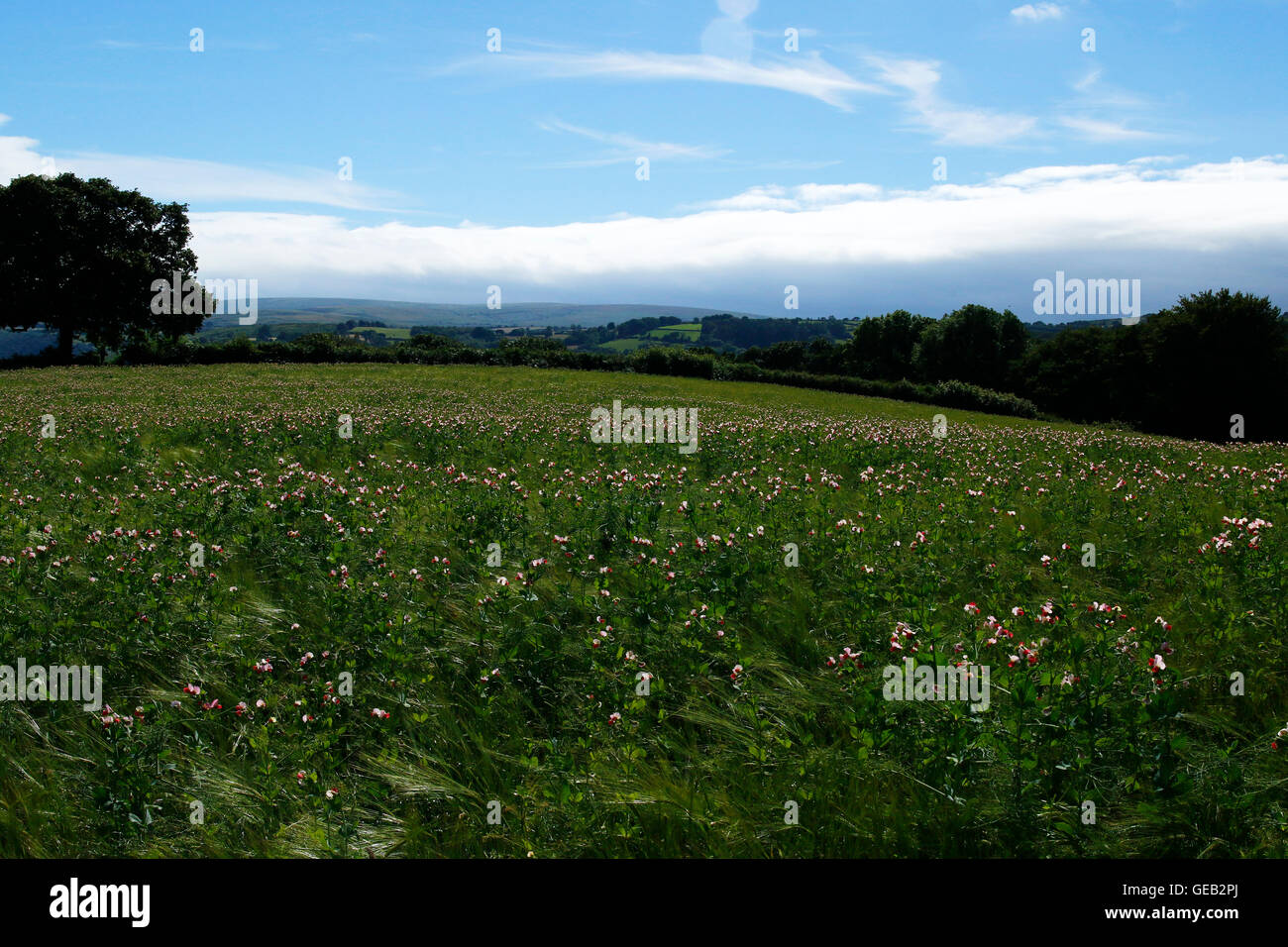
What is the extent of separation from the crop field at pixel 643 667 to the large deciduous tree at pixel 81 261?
51.7m

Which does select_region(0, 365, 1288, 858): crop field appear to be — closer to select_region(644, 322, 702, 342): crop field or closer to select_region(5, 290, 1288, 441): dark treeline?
select_region(5, 290, 1288, 441): dark treeline

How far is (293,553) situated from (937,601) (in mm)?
6700

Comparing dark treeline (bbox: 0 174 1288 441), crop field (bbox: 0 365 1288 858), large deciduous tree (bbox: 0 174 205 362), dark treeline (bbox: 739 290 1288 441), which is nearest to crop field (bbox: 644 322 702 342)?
dark treeline (bbox: 739 290 1288 441)

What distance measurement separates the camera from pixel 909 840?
3.89 meters

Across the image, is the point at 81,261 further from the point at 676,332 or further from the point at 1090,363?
the point at 676,332

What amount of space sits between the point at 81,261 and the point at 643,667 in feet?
207

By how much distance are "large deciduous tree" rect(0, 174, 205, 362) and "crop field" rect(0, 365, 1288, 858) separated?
51.7 metres

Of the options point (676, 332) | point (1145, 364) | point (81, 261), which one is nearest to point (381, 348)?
point (81, 261)

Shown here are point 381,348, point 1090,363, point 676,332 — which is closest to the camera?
point 381,348

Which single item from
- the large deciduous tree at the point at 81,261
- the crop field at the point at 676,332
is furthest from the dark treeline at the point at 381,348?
the crop field at the point at 676,332

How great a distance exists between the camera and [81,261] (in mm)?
51344

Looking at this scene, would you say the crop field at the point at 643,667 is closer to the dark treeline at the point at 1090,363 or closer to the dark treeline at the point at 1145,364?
the dark treeline at the point at 1145,364
